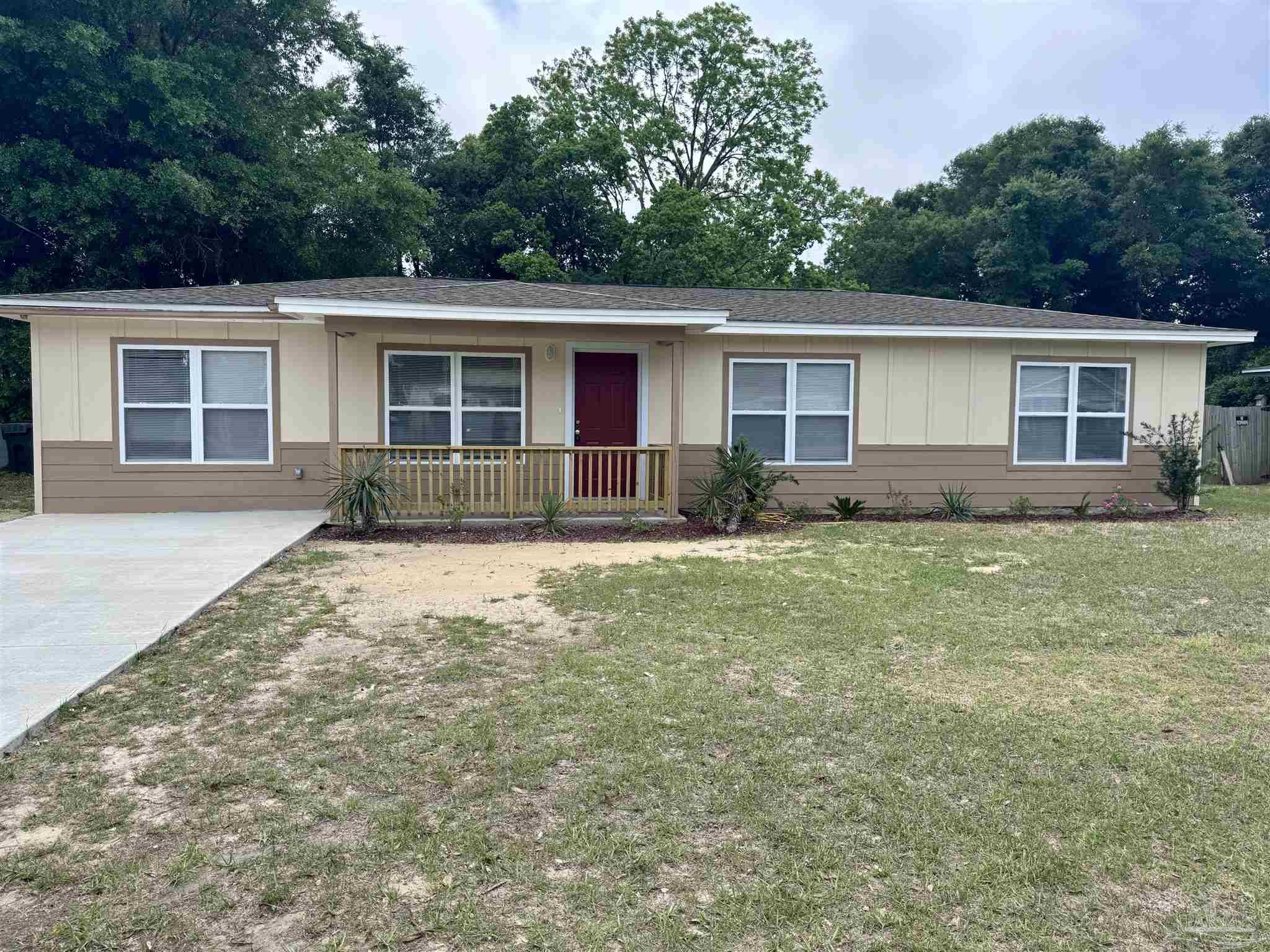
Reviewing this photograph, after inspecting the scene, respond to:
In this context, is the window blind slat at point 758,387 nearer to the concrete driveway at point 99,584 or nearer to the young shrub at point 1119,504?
the young shrub at point 1119,504

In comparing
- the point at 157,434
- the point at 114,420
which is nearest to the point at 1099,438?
the point at 157,434

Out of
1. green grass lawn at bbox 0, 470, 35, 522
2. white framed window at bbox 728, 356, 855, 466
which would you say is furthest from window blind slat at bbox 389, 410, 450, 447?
green grass lawn at bbox 0, 470, 35, 522

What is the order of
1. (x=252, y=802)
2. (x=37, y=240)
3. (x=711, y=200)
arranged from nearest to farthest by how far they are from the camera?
1. (x=252, y=802)
2. (x=37, y=240)
3. (x=711, y=200)

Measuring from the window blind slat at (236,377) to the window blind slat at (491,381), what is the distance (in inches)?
92.1

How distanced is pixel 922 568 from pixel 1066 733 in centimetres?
374

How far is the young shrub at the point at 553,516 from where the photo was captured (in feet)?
30.6

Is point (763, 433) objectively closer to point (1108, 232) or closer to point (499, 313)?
point (499, 313)

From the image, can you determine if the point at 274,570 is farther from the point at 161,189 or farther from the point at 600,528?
the point at 161,189

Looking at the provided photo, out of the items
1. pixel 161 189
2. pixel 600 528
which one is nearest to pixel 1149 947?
pixel 600 528

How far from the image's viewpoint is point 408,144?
25.9 metres

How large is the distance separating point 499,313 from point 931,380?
5.68 m

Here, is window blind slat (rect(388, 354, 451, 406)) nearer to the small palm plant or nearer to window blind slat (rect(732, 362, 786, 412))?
the small palm plant

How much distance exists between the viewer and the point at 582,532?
9438 millimetres

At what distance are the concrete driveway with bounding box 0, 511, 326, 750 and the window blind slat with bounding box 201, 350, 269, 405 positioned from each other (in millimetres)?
1385
